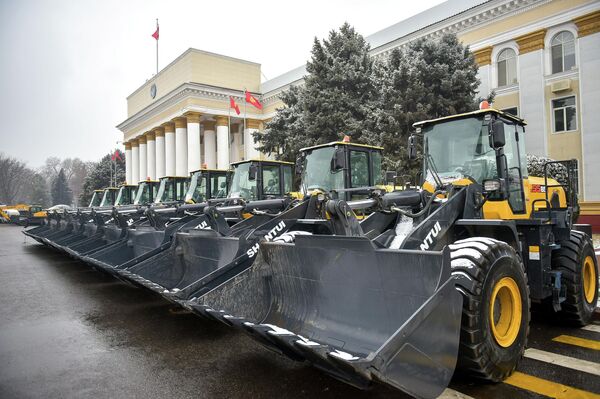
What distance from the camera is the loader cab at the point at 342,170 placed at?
970cm

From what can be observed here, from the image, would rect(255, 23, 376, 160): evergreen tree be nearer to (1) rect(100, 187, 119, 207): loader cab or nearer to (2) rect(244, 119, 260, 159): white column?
(1) rect(100, 187, 119, 207): loader cab

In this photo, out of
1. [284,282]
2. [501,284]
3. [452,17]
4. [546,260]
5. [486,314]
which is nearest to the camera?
[486,314]

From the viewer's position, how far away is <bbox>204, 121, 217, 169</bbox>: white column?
4900cm

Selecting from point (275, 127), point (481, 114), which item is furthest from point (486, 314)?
point (275, 127)

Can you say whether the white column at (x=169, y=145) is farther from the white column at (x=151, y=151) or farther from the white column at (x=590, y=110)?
the white column at (x=590, y=110)

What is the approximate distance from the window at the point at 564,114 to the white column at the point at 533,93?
21.6 inches

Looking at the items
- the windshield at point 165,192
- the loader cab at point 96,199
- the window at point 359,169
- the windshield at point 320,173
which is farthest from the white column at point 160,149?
the window at point 359,169

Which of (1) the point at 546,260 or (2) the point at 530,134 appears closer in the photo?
(1) the point at 546,260

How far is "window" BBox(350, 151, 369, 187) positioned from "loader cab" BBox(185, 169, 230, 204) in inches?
256

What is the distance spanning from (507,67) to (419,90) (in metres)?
9.17

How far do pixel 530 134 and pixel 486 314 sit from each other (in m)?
21.4

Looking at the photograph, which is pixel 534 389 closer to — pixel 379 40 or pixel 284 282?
pixel 284 282

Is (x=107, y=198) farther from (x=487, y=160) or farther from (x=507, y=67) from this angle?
(x=507, y=67)

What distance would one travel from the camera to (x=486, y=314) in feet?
13.0
